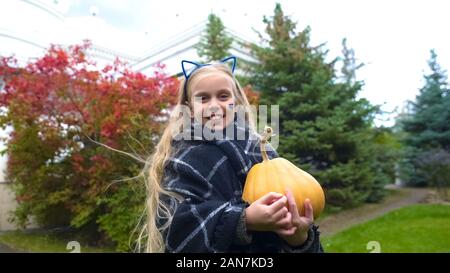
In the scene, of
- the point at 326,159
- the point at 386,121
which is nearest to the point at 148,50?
the point at 326,159

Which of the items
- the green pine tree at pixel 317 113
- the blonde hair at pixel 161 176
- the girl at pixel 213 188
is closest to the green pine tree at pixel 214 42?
the green pine tree at pixel 317 113

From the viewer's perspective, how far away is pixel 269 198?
1.07m

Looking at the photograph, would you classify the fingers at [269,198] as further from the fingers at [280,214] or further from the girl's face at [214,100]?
the girl's face at [214,100]

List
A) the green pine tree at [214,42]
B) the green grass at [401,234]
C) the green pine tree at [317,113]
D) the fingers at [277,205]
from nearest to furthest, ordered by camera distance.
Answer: the fingers at [277,205] → the green grass at [401,234] → the green pine tree at [317,113] → the green pine tree at [214,42]

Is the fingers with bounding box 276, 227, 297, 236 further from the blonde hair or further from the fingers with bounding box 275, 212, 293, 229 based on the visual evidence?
the blonde hair

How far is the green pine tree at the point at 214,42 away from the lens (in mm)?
8734

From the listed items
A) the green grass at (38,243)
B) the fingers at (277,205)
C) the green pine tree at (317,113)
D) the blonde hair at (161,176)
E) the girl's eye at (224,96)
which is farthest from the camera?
the green pine tree at (317,113)

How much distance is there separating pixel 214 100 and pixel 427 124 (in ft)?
43.9

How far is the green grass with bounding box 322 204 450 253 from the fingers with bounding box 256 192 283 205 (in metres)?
3.95

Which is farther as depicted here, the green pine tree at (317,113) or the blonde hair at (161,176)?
the green pine tree at (317,113)

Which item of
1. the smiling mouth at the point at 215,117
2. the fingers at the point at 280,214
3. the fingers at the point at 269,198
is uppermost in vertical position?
the smiling mouth at the point at 215,117

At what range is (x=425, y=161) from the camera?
1020 centimetres

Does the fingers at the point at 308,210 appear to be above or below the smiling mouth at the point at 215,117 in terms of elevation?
below

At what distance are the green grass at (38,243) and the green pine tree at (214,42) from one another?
16.8 feet
